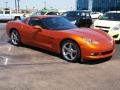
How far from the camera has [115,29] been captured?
39.2ft

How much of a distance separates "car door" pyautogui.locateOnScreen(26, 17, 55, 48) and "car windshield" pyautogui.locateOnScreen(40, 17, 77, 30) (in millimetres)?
202

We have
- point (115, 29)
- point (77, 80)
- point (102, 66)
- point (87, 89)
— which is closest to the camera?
point (87, 89)

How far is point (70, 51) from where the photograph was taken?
8.41 m

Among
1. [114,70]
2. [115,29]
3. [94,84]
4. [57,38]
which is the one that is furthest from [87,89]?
[115,29]

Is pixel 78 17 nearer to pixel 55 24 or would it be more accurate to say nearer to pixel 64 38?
pixel 55 24

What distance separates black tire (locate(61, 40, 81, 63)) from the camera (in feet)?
26.8

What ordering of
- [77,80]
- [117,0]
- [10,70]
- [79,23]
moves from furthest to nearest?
[117,0] → [79,23] → [10,70] → [77,80]

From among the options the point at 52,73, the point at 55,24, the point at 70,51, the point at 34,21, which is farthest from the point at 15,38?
the point at 52,73

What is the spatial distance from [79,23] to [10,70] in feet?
37.6

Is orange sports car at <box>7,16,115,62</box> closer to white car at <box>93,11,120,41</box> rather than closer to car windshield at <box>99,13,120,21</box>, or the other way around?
white car at <box>93,11,120,41</box>

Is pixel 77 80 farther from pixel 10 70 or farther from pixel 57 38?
pixel 57 38

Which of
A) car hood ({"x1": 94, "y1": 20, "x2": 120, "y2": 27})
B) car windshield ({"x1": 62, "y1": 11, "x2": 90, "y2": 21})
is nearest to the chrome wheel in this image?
car hood ({"x1": 94, "y1": 20, "x2": 120, "y2": 27})

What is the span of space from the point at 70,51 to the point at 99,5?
277 ft

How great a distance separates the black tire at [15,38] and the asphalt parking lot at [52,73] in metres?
1.25
